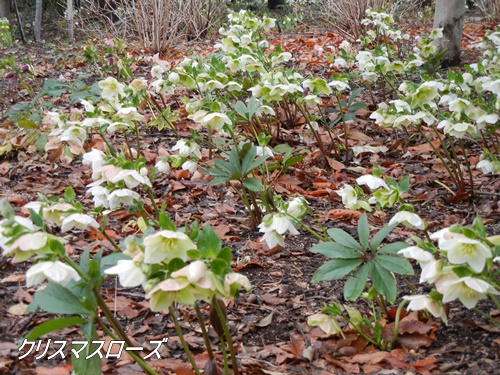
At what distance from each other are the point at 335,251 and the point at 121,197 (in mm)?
576

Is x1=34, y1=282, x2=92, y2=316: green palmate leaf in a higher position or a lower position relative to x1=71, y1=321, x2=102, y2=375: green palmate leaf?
higher

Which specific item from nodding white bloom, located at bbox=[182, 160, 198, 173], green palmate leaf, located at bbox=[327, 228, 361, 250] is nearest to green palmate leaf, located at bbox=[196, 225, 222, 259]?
green palmate leaf, located at bbox=[327, 228, 361, 250]

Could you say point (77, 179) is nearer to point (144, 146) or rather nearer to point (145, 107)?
point (144, 146)

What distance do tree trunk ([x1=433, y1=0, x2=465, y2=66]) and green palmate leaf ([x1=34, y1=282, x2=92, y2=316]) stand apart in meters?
3.59

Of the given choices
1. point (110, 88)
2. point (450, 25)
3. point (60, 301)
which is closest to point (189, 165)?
point (110, 88)

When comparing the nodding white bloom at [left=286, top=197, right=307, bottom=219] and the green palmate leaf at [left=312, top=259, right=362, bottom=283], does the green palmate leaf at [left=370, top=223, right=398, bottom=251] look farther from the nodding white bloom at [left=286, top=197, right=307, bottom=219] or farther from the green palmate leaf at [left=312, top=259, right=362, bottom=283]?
the nodding white bloom at [left=286, top=197, right=307, bottom=219]

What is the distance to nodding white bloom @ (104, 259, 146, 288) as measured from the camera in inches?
38.8

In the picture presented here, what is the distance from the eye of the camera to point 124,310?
1.72 meters

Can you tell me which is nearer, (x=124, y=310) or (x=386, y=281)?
(x=386, y=281)

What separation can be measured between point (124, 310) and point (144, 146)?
166 centimetres

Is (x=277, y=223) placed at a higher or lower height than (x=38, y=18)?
higher

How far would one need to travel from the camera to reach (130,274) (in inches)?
39.1

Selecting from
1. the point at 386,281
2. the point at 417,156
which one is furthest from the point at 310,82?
the point at 386,281

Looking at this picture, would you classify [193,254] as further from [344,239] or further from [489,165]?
[489,165]
